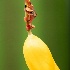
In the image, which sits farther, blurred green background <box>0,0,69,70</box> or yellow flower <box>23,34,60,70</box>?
blurred green background <box>0,0,69,70</box>

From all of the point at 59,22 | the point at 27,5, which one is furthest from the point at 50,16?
the point at 27,5

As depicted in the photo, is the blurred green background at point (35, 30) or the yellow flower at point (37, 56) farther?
the blurred green background at point (35, 30)

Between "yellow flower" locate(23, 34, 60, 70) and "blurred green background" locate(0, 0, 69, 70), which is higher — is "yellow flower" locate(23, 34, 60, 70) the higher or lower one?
the lower one

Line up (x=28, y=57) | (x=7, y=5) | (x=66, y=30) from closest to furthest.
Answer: (x=28, y=57)
(x=7, y=5)
(x=66, y=30)

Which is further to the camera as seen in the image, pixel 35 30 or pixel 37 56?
pixel 35 30

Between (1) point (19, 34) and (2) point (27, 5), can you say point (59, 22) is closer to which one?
(1) point (19, 34)

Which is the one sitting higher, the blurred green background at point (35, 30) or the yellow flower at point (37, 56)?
the blurred green background at point (35, 30)

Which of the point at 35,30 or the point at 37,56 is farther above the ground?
the point at 35,30

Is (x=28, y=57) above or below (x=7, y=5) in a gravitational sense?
below
